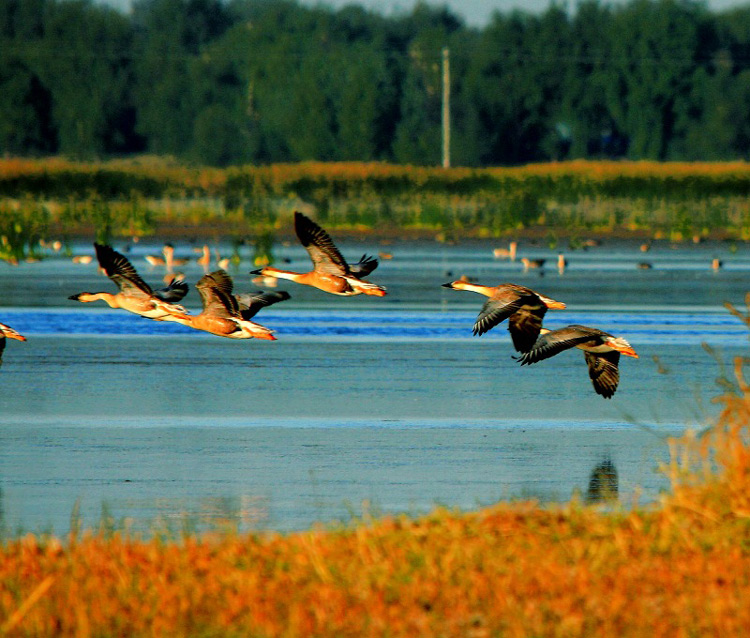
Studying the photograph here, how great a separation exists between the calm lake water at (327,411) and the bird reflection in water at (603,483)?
7cm

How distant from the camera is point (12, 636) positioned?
21.4ft

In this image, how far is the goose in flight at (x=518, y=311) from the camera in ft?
37.3

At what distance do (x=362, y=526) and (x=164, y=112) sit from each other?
308ft

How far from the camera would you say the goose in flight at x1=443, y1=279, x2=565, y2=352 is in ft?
37.3

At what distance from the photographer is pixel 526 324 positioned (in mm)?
11617

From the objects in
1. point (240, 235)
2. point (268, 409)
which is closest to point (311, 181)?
point (240, 235)

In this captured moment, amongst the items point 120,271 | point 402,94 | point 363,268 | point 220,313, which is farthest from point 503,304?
point 402,94

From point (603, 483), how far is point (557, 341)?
1167mm

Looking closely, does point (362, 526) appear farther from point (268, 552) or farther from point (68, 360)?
point (68, 360)

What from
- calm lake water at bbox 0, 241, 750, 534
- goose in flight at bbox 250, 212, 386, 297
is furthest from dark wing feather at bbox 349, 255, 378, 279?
calm lake water at bbox 0, 241, 750, 534

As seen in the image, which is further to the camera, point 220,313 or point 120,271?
point 120,271

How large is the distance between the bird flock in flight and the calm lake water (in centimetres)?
73

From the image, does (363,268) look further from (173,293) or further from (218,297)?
(173,293)

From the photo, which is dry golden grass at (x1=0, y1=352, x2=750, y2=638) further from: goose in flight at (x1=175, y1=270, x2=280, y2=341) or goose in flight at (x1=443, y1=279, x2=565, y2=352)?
goose in flight at (x1=175, y1=270, x2=280, y2=341)
